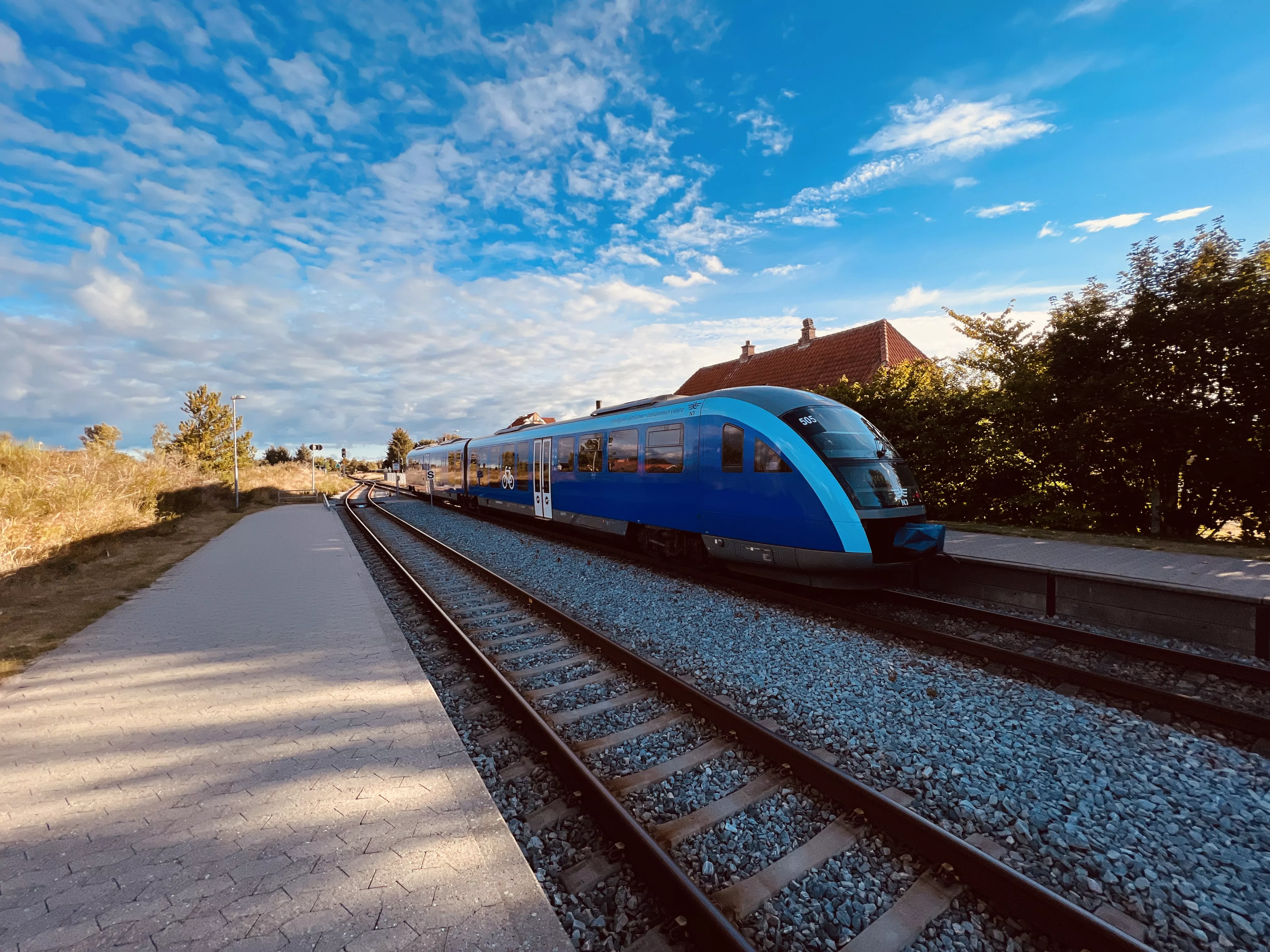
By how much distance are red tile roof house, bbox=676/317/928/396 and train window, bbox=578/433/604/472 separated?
846cm

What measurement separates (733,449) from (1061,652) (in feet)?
14.2

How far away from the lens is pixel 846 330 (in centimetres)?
2436

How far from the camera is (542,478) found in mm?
13953

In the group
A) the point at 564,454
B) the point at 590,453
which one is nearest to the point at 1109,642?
the point at 590,453

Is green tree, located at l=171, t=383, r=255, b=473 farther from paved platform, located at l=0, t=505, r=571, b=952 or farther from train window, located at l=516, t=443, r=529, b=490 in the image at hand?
paved platform, located at l=0, t=505, r=571, b=952

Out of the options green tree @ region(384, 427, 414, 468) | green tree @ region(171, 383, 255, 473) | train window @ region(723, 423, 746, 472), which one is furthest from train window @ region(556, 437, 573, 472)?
green tree @ region(384, 427, 414, 468)

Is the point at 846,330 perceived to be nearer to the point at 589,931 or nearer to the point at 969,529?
the point at 969,529

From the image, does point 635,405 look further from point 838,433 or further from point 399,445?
point 399,445

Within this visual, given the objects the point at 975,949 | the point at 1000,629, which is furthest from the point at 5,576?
the point at 1000,629

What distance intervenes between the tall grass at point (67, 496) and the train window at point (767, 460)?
12.1 meters

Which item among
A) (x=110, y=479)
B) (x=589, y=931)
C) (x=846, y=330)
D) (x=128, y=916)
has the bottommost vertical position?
(x=589, y=931)

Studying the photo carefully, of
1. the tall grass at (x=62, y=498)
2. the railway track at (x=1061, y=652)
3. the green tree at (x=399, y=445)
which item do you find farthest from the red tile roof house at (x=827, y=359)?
the green tree at (x=399, y=445)

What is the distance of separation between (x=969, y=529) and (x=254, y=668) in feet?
41.8

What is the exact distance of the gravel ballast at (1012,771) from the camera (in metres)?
2.49
